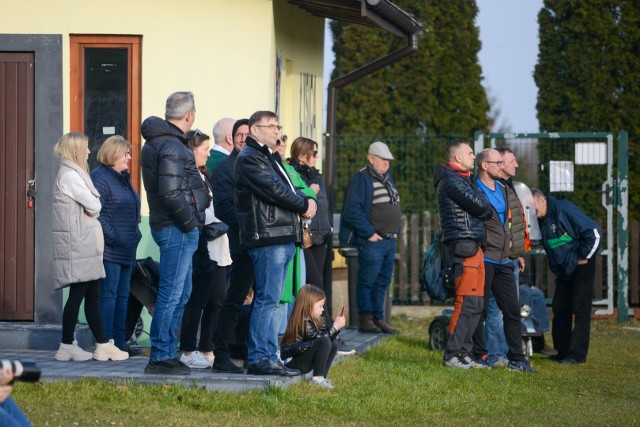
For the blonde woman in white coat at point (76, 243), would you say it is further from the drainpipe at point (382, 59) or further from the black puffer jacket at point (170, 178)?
the drainpipe at point (382, 59)

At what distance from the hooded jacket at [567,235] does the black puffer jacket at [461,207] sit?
1.63m

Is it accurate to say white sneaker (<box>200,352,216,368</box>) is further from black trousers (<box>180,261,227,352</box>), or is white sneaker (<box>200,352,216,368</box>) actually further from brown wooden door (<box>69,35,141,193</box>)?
brown wooden door (<box>69,35,141,193</box>)

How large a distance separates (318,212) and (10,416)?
6401 mm

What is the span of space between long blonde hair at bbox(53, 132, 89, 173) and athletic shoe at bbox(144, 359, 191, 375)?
76.3 inches

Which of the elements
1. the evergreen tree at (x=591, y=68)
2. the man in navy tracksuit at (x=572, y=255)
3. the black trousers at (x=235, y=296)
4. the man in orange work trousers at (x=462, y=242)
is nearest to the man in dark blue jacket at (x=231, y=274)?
the black trousers at (x=235, y=296)

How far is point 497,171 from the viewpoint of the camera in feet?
38.7

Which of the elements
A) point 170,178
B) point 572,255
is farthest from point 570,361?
point 170,178

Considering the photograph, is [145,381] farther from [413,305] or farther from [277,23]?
[413,305]

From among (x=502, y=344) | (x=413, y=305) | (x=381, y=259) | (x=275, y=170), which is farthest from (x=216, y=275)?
(x=413, y=305)

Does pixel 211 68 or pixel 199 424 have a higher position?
pixel 211 68

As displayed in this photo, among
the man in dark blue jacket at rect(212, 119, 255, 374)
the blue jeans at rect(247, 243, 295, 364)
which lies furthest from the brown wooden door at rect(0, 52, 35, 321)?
the blue jeans at rect(247, 243, 295, 364)

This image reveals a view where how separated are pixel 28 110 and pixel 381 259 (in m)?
4.37

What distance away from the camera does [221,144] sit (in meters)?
10.7

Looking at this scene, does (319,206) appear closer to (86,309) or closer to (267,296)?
(86,309)
